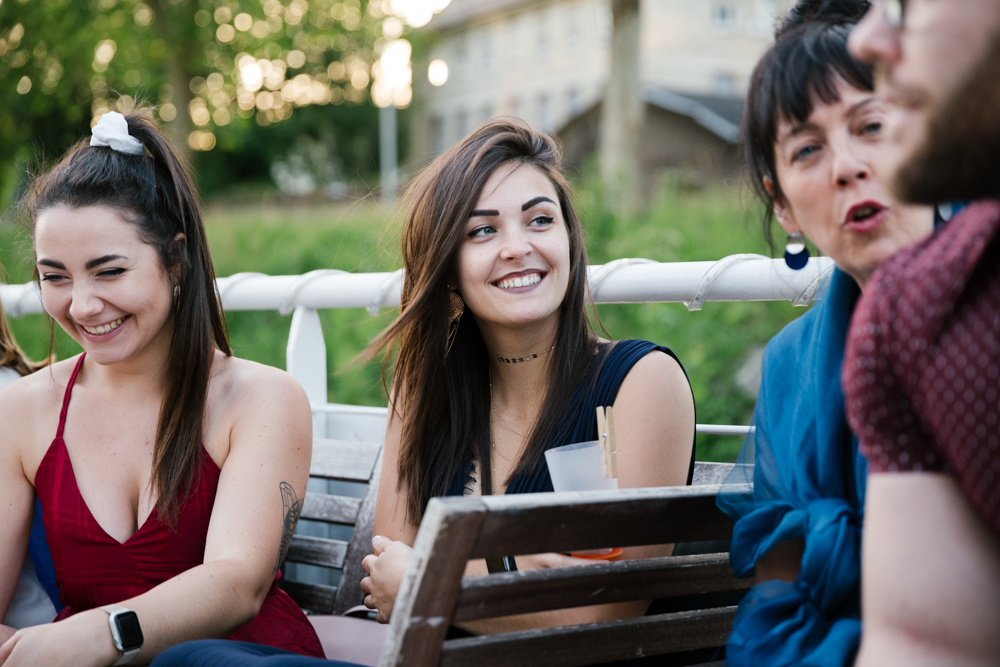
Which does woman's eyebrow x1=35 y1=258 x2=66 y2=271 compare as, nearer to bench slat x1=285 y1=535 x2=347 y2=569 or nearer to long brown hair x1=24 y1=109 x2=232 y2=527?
long brown hair x1=24 y1=109 x2=232 y2=527

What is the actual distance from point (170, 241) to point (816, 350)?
170cm

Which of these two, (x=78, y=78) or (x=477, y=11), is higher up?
(x=477, y=11)

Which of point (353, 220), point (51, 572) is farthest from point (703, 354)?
point (353, 220)

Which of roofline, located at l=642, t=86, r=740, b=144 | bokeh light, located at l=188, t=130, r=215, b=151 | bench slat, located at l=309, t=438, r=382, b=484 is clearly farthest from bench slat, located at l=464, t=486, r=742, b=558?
roofline, located at l=642, t=86, r=740, b=144

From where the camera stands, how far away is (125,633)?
1.93 metres

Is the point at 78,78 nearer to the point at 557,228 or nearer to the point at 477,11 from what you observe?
the point at 557,228

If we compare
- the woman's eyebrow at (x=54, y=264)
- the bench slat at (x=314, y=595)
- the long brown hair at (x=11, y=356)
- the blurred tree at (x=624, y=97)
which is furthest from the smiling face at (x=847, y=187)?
the blurred tree at (x=624, y=97)

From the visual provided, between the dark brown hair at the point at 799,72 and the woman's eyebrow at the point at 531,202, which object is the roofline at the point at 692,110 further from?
the dark brown hair at the point at 799,72

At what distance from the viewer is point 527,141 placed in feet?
8.00

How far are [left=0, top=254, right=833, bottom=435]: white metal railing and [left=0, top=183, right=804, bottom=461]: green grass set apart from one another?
18cm

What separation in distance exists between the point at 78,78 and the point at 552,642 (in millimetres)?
17422

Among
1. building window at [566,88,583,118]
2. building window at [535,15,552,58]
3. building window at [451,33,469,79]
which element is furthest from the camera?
building window at [451,33,469,79]

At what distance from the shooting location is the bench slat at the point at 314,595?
2.80m

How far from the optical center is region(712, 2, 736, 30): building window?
34.3 meters
